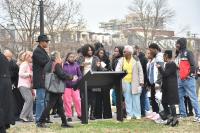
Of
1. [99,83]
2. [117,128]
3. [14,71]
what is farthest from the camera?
[14,71]

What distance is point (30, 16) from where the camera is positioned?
3334 cm

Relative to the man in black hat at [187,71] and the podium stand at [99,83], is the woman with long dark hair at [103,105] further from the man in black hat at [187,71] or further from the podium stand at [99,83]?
the man in black hat at [187,71]

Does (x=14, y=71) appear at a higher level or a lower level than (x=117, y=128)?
higher

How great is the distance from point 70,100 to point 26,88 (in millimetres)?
1187

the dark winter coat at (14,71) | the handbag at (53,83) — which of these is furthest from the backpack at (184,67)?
the dark winter coat at (14,71)

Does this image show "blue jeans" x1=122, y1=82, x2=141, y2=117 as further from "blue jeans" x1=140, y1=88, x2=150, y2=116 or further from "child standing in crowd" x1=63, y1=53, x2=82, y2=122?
"child standing in crowd" x1=63, y1=53, x2=82, y2=122

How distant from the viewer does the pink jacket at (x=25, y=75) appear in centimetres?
1318

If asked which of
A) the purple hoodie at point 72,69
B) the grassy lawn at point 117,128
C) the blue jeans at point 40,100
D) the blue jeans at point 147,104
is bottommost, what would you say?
the grassy lawn at point 117,128

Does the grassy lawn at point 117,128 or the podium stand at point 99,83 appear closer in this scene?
the grassy lawn at point 117,128

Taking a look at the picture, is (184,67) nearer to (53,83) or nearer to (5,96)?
(53,83)

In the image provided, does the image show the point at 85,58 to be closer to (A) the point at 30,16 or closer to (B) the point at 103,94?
(B) the point at 103,94

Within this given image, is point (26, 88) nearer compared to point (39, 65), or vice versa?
point (39, 65)

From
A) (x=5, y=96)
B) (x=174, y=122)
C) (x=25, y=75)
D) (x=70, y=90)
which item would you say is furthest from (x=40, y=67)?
(x=174, y=122)

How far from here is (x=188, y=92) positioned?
42.5ft
